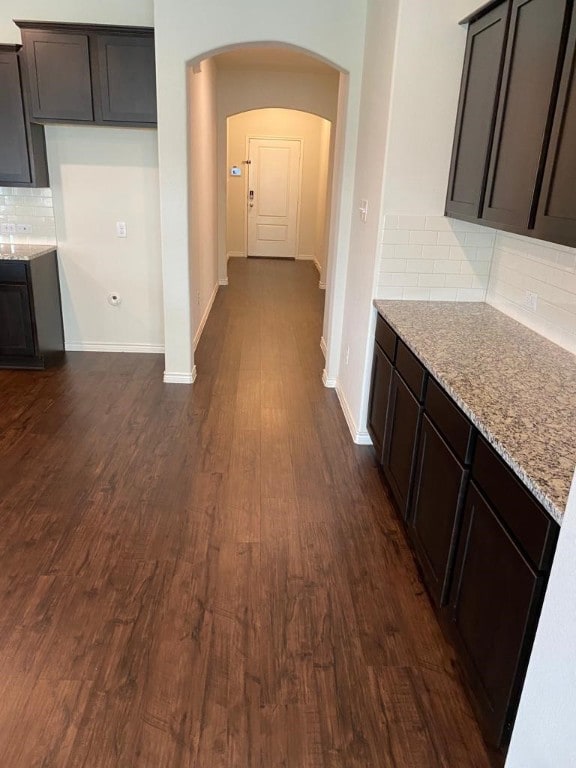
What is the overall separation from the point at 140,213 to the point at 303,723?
4163 mm

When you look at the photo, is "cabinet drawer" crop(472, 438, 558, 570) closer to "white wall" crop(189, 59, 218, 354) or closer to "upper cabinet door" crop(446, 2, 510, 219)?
"upper cabinet door" crop(446, 2, 510, 219)

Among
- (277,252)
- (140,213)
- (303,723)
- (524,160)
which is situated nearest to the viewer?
(303,723)

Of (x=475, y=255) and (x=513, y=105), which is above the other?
(x=513, y=105)

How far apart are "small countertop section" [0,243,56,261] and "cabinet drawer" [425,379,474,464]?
11.3 ft

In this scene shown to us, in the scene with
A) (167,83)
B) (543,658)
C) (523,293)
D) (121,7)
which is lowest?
(543,658)

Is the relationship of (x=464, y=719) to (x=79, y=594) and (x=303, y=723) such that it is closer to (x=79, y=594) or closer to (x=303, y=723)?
(x=303, y=723)

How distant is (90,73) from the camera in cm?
414

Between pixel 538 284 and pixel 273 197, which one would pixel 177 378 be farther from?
pixel 273 197

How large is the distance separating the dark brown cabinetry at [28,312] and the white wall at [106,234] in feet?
0.87

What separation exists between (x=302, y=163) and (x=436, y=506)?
389 inches

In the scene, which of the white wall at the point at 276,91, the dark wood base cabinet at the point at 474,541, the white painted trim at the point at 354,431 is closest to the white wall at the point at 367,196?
the white painted trim at the point at 354,431

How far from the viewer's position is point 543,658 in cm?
127

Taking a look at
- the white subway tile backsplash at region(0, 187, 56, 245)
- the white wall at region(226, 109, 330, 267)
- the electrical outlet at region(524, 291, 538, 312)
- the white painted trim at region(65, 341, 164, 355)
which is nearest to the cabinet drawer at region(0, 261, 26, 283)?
the white subway tile backsplash at region(0, 187, 56, 245)

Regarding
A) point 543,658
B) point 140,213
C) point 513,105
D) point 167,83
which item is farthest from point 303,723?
point 140,213
